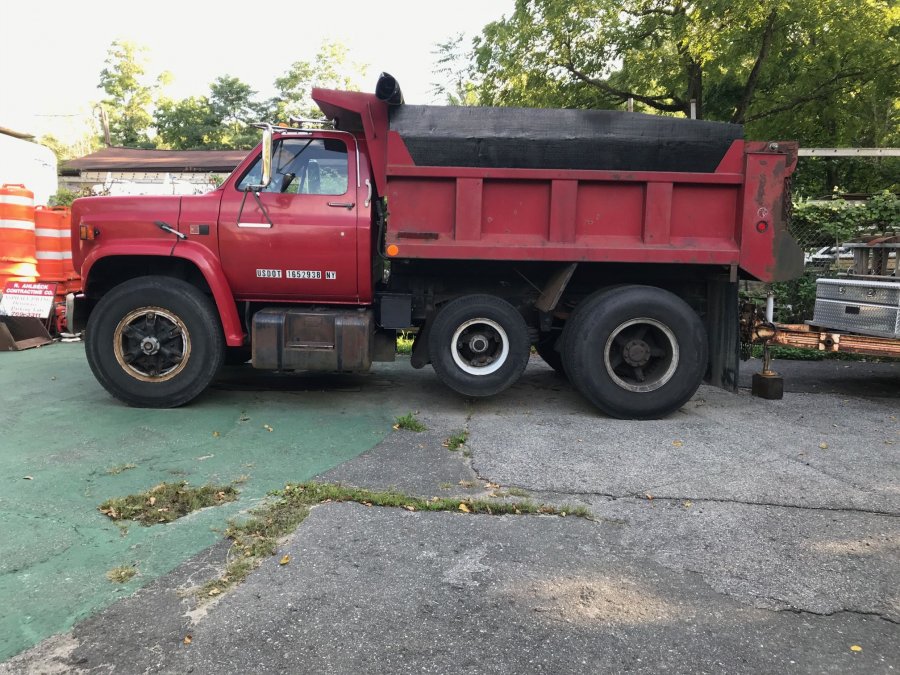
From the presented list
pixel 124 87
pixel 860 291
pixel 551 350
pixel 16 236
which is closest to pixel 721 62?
pixel 860 291

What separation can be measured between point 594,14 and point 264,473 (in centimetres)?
1117

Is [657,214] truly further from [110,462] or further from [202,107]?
[202,107]

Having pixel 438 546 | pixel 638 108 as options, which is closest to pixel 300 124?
pixel 438 546

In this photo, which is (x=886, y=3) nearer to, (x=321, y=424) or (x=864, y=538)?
(x=864, y=538)

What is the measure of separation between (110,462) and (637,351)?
4.28 meters

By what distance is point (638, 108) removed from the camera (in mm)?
14500

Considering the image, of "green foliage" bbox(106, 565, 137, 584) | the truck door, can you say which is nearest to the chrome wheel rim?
the truck door

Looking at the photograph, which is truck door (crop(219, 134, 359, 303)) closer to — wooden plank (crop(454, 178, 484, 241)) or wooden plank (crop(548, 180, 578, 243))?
wooden plank (crop(454, 178, 484, 241))

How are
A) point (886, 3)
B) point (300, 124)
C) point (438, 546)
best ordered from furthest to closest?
point (886, 3) → point (300, 124) → point (438, 546)

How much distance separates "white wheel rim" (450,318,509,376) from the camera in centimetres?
576

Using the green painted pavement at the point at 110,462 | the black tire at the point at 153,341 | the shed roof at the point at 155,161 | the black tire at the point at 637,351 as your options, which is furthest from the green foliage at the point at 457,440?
the shed roof at the point at 155,161

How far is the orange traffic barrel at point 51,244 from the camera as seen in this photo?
9.77 m

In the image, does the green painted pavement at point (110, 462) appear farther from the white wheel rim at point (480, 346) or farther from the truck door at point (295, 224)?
the truck door at point (295, 224)

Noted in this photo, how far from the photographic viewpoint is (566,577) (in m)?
3.02
